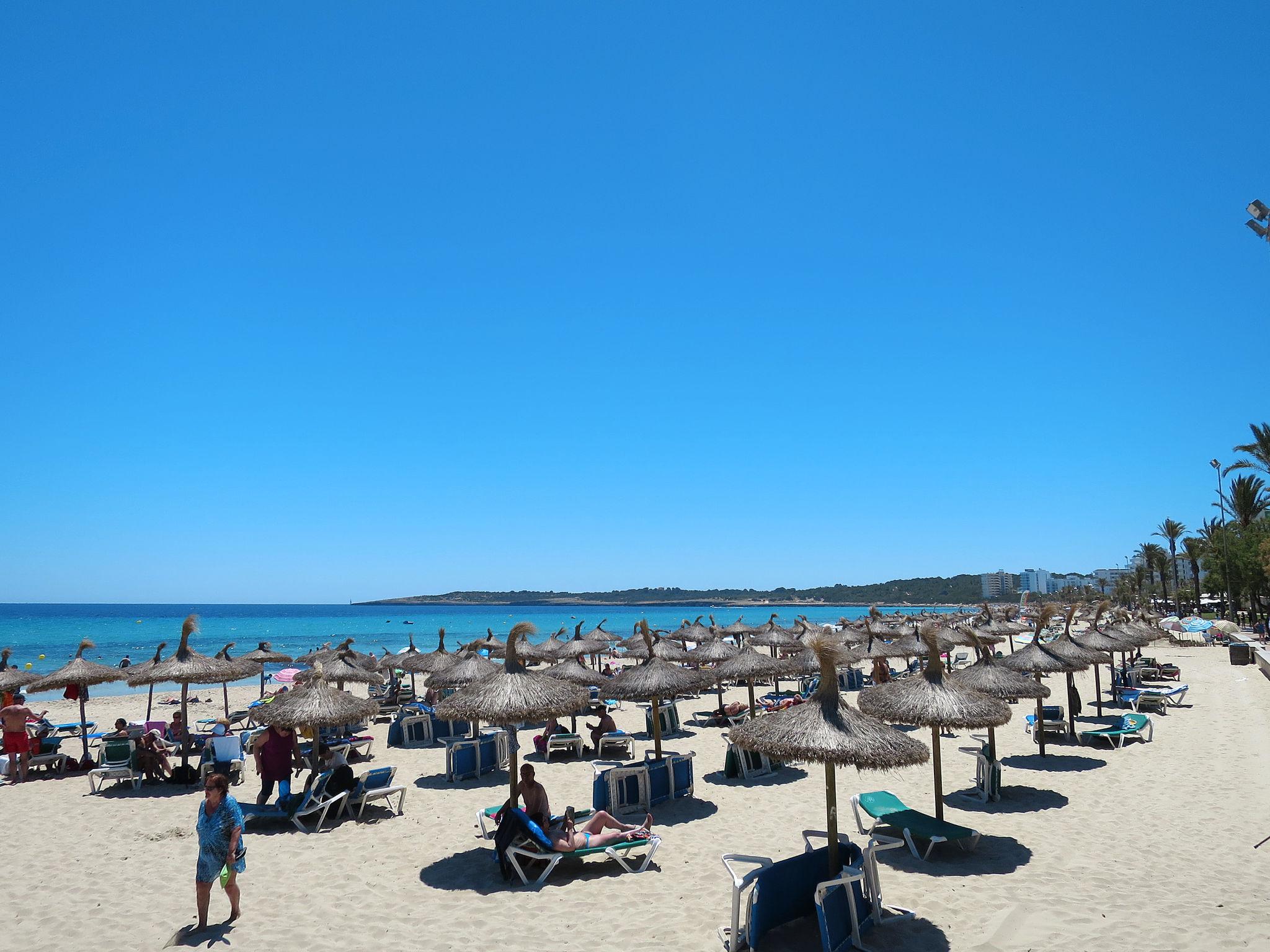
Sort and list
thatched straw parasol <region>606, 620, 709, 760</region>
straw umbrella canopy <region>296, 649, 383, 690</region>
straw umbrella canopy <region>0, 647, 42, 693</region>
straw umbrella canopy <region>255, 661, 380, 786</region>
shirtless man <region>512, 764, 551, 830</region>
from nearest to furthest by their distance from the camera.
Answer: shirtless man <region>512, 764, 551, 830</region>, straw umbrella canopy <region>255, 661, 380, 786</region>, thatched straw parasol <region>606, 620, 709, 760</region>, straw umbrella canopy <region>0, 647, 42, 693</region>, straw umbrella canopy <region>296, 649, 383, 690</region>

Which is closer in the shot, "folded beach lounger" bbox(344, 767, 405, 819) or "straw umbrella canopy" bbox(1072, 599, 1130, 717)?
"folded beach lounger" bbox(344, 767, 405, 819)

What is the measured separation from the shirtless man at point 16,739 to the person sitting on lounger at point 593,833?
33.0 feet

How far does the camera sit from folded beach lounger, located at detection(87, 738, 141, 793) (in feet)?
36.9

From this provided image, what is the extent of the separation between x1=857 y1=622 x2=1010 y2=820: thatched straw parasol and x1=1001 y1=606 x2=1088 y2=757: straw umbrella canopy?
377cm

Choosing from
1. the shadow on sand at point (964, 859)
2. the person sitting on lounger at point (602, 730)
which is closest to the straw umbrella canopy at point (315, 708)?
the person sitting on lounger at point (602, 730)

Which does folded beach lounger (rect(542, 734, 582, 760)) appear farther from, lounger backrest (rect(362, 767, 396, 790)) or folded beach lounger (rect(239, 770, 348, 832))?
folded beach lounger (rect(239, 770, 348, 832))

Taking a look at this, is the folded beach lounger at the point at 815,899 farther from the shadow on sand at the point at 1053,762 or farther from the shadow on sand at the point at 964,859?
the shadow on sand at the point at 1053,762

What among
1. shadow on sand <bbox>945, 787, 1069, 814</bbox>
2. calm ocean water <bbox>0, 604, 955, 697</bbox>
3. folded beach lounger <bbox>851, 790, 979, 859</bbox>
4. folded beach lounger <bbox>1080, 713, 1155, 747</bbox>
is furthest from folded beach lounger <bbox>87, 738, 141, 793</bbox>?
calm ocean water <bbox>0, 604, 955, 697</bbox>

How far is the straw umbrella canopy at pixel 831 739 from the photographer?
6316 mm

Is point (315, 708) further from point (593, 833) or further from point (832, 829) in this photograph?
point (832, 829)

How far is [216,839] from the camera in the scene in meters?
6.14

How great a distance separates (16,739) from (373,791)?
7.09 m

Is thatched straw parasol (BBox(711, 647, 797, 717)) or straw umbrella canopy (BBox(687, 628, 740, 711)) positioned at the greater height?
thatched straw parasol (BBox(711, 647, 797, 717))

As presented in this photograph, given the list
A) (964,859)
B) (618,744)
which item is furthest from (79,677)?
(964,859)
